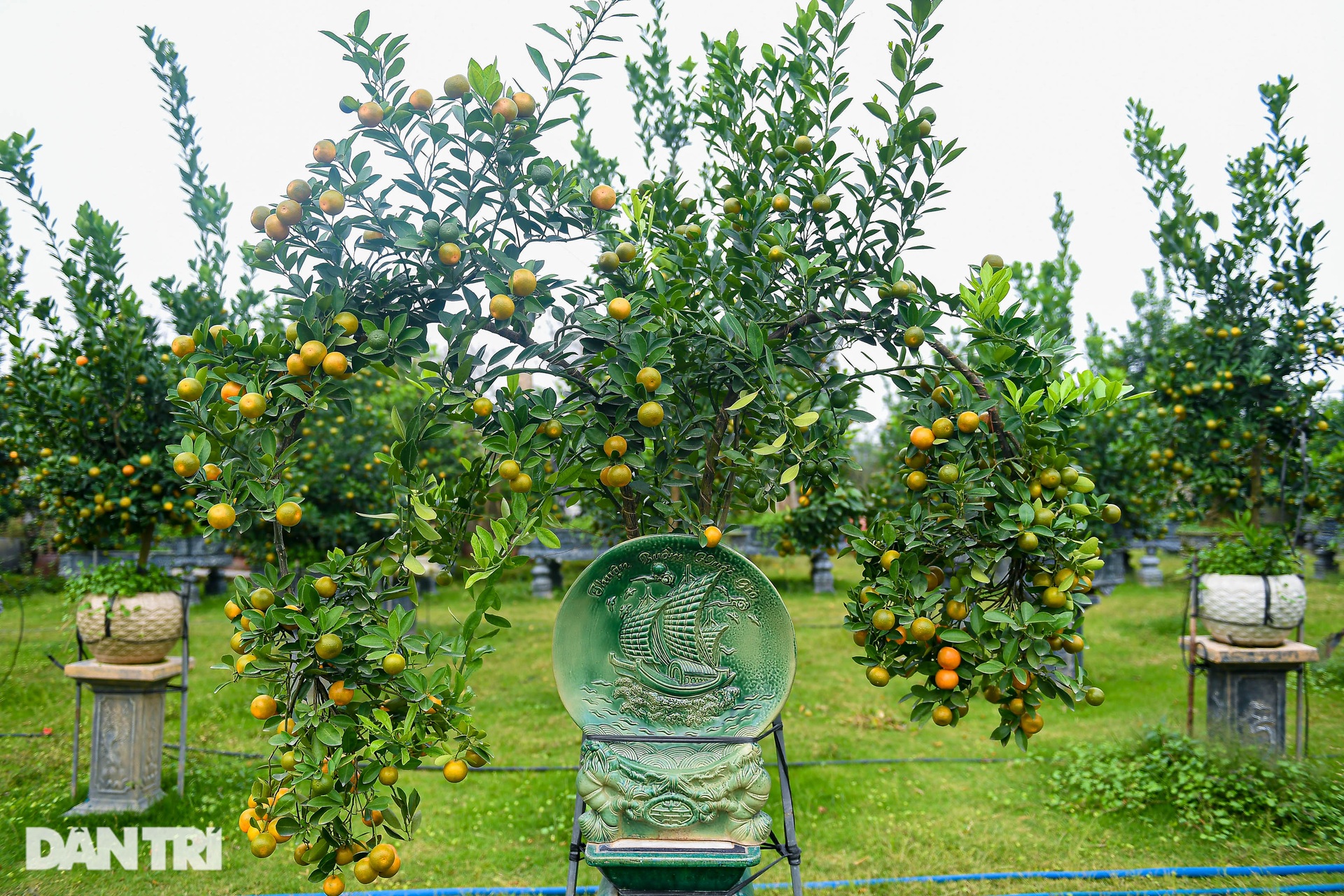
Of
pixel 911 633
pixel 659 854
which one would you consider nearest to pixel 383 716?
pixel 659 854

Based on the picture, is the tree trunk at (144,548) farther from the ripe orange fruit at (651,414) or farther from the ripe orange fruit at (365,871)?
the ripe orange fruit at (651,414)

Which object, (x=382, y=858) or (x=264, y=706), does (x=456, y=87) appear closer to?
(x=264, y=706)

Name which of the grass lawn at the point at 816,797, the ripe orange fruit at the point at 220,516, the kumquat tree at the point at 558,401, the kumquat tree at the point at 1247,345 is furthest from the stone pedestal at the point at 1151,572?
the ripe orange fruit at the point at 220,516

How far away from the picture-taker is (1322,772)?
3875 mm

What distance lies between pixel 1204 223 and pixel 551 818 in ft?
16.0

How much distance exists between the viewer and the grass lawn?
356 cm

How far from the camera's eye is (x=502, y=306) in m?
2.08

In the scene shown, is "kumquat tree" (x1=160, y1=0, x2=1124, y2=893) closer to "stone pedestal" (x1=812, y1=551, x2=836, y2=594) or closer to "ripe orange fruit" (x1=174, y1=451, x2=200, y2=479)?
"ripe orange fruit" (x1=174, y1=451, x2=200, y2=479)

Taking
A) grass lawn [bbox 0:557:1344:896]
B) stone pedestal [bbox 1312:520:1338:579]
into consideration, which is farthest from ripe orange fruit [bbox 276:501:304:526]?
stone pedestal [bbox 1312:520:1338:579]

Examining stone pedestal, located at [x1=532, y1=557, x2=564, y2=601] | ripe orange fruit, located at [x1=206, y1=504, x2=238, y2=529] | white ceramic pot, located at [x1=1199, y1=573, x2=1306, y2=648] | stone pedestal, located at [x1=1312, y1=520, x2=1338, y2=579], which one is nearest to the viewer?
ripe orange fruit, located at [x1=206, y1=504, x2=238, y2=529]

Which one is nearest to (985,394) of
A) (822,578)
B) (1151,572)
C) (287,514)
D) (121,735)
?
(287,514)

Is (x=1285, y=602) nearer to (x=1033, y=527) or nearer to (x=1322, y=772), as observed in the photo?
(x=1322, y=772)

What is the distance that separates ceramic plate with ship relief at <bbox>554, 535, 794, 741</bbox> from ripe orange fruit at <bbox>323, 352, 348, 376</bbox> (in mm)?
897

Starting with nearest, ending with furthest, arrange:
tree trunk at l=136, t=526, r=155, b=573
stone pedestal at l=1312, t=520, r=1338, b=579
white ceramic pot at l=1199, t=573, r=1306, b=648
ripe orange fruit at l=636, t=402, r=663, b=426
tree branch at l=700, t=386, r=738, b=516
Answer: ripe orange fruit at l=636, t=402, r=663, b=426 → tree branch at l=700, t=386, r=738, b=516 → white ceramic pot at l=1199, t=573, r=1306, b=648 → tree trunk at l=136, t=526, r=155, b=573 → stone pedestal at l=1312, t=520, r=1338, b=579
